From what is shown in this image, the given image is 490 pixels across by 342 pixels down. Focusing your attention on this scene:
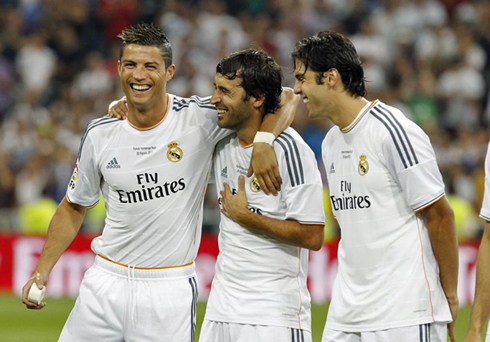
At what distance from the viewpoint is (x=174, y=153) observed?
Answer: 488cm

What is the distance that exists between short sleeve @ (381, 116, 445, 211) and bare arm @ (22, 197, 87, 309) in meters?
2.03

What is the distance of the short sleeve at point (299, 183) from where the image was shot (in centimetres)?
451

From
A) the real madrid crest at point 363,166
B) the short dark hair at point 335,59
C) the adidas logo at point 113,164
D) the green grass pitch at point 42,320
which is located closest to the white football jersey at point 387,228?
the real madrid crest at point 363,166

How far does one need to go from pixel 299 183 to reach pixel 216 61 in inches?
379

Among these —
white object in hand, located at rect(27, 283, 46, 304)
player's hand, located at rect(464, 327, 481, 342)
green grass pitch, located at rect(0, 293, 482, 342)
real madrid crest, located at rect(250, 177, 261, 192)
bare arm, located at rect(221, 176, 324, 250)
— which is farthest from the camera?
green grass pitch, located at rect(0, 293, 482, 342)

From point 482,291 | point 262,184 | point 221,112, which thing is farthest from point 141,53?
point 482,291

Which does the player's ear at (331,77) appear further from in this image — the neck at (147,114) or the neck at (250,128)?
the neck at (147,114)

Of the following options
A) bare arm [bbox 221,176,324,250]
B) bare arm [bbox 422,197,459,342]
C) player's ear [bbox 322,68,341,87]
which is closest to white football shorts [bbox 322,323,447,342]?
bare arm [bbox 422,197,459,342]

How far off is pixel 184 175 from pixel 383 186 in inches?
48.1

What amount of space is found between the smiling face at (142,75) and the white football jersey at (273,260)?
669 millimetres

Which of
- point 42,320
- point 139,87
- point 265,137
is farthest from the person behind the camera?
point 42,320

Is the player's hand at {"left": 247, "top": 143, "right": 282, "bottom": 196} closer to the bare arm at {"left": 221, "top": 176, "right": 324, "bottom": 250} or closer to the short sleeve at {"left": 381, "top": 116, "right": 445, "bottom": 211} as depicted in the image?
the bare arm at {"left": 221, "top": 176, "right": 324, "bottom": 250}

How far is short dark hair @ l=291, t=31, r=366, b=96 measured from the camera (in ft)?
14.3

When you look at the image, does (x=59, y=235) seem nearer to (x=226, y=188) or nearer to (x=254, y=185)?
(x=226, y=188)
